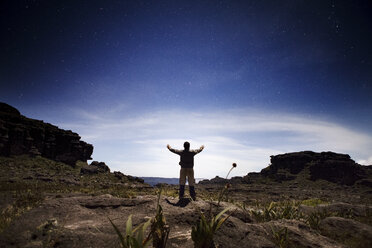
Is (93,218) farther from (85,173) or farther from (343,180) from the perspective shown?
(343,180)

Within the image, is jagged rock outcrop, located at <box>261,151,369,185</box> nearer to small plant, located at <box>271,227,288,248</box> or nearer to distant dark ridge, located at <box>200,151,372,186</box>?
distant dark ridge, located at <box>200,151,372,186</box>

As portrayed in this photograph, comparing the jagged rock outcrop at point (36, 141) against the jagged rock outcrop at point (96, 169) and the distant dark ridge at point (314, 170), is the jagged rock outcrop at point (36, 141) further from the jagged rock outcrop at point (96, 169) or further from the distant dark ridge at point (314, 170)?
the distant dark ridge at point (314, 170)

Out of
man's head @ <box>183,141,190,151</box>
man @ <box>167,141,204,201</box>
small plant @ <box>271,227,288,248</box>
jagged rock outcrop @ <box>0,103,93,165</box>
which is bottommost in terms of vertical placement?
small plant @ <box>271,227,288,248</box>

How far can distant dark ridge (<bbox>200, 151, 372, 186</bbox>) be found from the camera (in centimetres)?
11433

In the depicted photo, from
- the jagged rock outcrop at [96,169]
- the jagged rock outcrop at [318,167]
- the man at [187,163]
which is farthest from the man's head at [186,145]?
the jagged rock outcrop at [318,167]

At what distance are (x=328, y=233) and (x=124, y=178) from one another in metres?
42.3

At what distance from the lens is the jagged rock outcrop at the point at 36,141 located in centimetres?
5025

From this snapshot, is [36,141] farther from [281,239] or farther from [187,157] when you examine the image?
[281,239]

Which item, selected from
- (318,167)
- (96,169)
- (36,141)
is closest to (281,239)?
(96,169)

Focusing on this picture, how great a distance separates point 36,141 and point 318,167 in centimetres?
13680

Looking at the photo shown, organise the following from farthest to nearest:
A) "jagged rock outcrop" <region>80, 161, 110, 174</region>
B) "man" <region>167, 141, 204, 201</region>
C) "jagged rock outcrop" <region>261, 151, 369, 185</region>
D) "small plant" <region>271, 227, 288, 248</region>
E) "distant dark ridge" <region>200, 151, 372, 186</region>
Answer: "jagged rock outcrop" <region>261, 151, 369, 185</region> → "distant dark ridge" <region>200, 151, 372, 186</region> → "jagged rock outcrop" <region>80, 161, 110, 174</region> → "man" <region>167, 141, 204, 201</region> → "small plant" <region>271, 227, 288, 248</region>

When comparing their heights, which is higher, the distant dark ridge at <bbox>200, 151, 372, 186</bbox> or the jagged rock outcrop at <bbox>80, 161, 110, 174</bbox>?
the distant dark ridge at <bbox>200, 151, 372, 186</bbox>

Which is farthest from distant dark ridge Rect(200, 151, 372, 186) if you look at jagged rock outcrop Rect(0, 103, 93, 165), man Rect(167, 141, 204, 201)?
man Rect(167, 141, 204, 201)

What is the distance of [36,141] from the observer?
5756 centimetres
